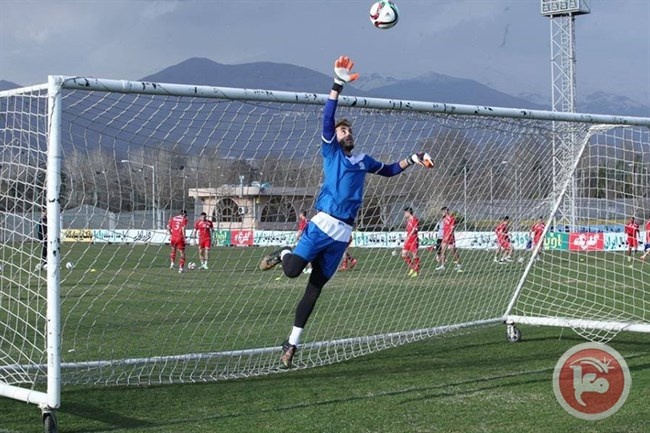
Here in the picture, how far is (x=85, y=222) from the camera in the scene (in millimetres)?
7613

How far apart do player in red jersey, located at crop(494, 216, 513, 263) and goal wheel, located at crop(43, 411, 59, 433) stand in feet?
24.0

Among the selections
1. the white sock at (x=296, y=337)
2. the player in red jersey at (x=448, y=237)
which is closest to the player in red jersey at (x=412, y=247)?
the player in red jersey at (x=448, y=237)

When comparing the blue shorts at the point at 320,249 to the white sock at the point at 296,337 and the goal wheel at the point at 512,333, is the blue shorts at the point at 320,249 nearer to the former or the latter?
the white sock at the point at 296,337

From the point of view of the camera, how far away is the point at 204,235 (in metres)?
9.70

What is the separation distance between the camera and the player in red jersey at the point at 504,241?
12.0 metres

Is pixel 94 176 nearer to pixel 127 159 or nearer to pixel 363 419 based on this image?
pixel 127 159

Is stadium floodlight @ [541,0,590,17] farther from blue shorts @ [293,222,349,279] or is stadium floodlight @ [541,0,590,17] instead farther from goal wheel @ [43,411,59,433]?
goal wheel @ [43,411,59,433]

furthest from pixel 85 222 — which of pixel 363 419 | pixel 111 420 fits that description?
pixel 363 419

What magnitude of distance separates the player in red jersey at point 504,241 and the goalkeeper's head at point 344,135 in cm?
477

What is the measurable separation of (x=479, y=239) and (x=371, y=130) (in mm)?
4293

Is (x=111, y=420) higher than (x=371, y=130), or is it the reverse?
(x=371, y=130)

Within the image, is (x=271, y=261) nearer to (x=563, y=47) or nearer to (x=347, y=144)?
(x=347, y=144)

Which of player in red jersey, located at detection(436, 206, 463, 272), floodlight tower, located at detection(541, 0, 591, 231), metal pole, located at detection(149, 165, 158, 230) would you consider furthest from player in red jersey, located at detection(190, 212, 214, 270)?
floodlight tower, located at detection(541, 0, 591, 231)

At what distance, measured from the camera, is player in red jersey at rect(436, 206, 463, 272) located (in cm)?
1231
